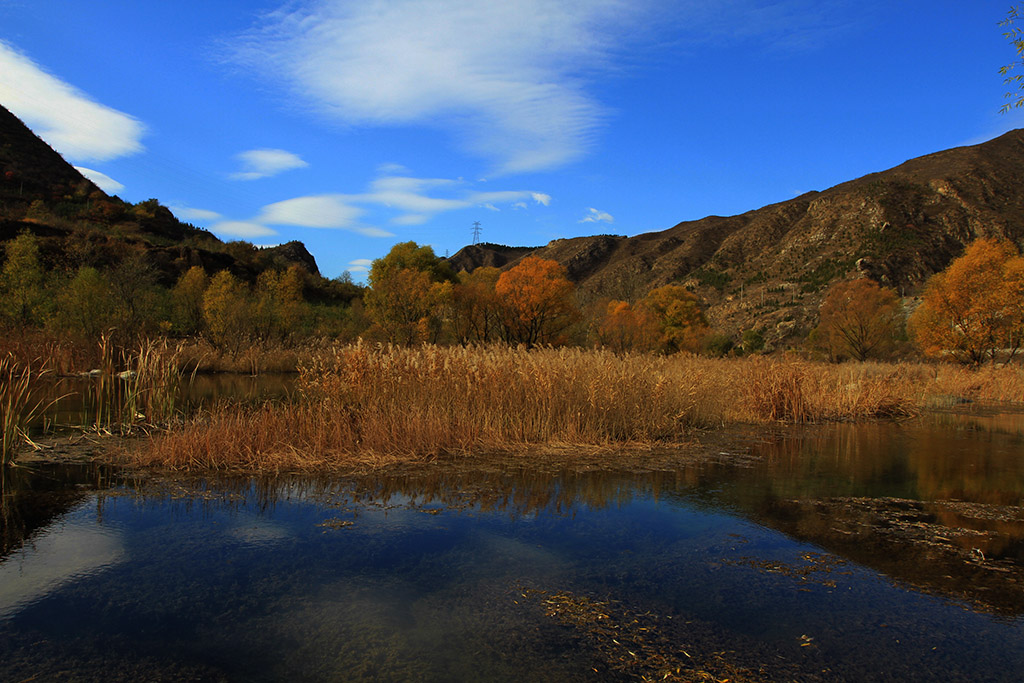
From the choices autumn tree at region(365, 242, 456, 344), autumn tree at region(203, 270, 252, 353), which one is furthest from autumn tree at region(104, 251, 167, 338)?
autumn tree at region(365, 242, 456, 344)

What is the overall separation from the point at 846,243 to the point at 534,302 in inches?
2122

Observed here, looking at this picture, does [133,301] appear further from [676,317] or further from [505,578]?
[676,317]

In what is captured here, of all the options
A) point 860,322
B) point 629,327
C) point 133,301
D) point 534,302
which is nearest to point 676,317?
point 629,327

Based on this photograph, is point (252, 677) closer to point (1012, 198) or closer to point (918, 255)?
point (918, 255)

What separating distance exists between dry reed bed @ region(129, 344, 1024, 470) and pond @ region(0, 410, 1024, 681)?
0.89 m

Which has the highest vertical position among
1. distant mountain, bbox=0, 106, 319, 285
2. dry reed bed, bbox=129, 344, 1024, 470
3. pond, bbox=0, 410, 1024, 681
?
distant mountain, bbox=0, 106, 319, 285

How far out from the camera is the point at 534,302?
1789 inches

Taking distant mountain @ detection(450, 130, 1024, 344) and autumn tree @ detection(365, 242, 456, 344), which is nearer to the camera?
autumn tree @ detection(365, 242, 456, 344)

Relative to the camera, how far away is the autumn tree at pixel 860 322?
147 ft

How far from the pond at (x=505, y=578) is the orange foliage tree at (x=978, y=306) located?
100 feet

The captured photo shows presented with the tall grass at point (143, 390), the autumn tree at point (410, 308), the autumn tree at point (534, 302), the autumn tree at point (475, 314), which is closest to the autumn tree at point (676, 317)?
the autumn tree at point (534, 302)

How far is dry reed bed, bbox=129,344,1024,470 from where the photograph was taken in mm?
8578

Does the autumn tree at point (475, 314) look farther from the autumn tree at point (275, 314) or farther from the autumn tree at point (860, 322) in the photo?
the autumn tree at point (860, 322)

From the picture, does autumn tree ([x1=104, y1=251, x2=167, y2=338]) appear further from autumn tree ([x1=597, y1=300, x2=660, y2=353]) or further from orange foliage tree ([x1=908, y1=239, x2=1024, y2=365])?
orange foliage tree ([x1=908, y1=239, x2=1024, y2=365])
